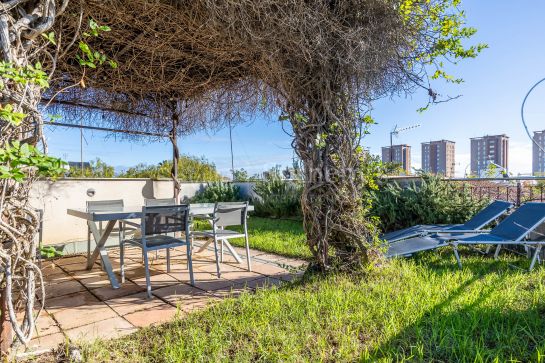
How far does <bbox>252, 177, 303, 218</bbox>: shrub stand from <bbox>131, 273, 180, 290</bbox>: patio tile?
5122mm

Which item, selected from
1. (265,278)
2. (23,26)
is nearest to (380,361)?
(265,278)

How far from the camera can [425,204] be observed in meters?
5.85

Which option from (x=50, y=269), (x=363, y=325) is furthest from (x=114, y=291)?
(x=363, y=325)

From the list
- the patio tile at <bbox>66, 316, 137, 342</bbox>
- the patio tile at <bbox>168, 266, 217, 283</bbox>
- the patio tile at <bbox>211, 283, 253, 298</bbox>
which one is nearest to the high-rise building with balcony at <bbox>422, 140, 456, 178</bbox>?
the patio tile at <bbox>168, 266, 217, 283</bbox>

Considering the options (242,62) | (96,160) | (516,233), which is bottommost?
(516,233)

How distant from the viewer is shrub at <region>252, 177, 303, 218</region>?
8.76 metres

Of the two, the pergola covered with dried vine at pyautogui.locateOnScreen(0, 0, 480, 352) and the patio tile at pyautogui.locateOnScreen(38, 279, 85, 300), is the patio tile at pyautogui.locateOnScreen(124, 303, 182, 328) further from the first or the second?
the pergola covered with dried vine at pyautogui.locateOnScreen(0, 0, 480, 352)

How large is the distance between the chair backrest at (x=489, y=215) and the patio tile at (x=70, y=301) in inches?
186

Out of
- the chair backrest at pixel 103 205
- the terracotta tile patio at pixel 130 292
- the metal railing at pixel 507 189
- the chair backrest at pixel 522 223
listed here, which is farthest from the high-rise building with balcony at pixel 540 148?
the chair backrest at pixel 103 205

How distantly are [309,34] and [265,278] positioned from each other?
8.44 ft

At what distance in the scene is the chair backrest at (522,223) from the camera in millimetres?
3641

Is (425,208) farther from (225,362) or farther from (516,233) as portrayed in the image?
(225,362)

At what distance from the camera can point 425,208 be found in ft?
19.1

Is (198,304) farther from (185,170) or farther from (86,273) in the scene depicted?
(185,170)
